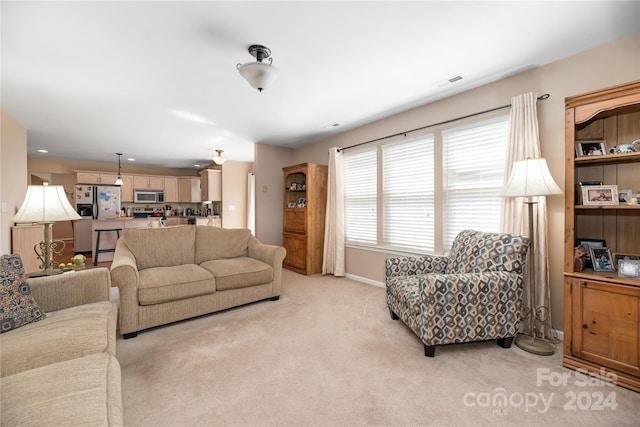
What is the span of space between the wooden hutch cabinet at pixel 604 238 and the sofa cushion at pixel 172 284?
318cm

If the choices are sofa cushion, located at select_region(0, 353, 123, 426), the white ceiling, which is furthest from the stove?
sofa cushion, located at select_region(0, 353, 123, 426)

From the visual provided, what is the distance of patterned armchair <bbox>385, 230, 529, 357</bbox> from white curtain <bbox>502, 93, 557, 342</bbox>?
30 cm

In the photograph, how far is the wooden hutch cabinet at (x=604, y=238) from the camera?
1796 mm

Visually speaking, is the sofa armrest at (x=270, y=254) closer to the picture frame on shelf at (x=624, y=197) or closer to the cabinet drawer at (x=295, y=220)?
the cabinet drawer at (x=295, y=220)

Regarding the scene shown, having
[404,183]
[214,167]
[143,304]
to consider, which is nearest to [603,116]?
[404,183]

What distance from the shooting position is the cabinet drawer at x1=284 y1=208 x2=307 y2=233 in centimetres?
491

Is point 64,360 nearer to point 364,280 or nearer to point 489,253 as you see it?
point 489,253

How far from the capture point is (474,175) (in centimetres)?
305

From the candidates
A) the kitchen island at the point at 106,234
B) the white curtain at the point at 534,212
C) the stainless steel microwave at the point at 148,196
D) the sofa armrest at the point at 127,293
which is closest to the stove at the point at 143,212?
the stainless steel microwave at the point at 148,196

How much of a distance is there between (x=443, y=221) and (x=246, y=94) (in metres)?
2.78

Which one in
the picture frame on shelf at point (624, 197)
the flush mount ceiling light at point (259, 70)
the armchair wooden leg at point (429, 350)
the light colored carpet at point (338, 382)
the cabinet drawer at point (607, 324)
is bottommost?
the light colored carpet at point (338, 382)

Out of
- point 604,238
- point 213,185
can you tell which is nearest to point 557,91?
point 604,238

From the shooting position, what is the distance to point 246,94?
3162mm

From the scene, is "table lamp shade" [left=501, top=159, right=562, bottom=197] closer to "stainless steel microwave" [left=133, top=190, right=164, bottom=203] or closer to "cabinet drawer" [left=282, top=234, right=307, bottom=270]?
"cabinet drawer" [left=282, top=234, right=307, bottom=270]
